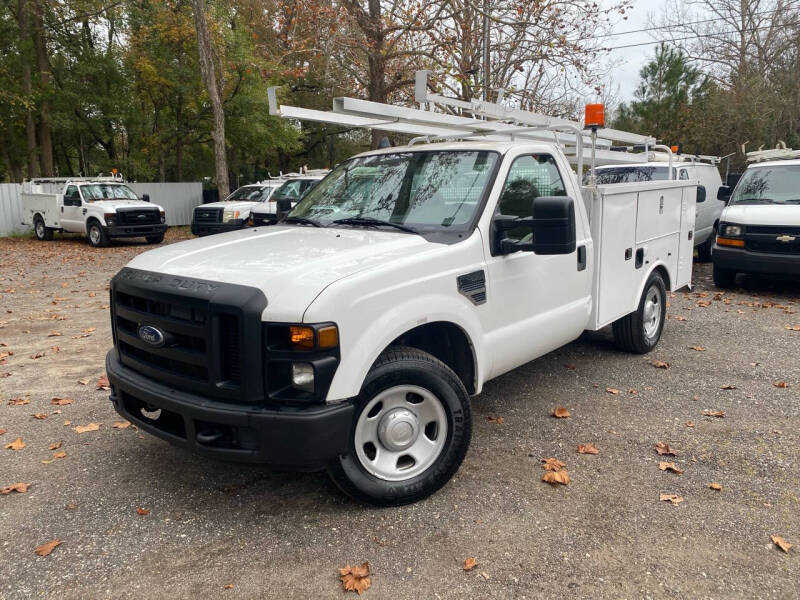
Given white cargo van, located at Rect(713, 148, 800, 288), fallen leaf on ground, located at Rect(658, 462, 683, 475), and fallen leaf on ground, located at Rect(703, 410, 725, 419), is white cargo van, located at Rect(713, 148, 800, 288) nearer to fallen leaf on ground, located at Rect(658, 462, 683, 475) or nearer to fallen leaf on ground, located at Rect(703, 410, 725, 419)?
fallen leaf on ground, located at Rect(703, 410, 725, 419)

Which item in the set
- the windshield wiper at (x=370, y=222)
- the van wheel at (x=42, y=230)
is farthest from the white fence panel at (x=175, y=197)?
the windshield wiper at (x=370, y=222)

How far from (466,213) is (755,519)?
2.37 meters

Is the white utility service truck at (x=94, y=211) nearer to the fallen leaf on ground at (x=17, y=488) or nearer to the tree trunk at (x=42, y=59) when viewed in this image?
the tree trunk at (x=42, y=59)

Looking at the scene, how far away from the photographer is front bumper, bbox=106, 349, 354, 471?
3.04m

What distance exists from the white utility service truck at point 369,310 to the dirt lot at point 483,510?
431 mm

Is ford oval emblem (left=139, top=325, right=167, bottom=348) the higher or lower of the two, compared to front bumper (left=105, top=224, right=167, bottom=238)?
higher

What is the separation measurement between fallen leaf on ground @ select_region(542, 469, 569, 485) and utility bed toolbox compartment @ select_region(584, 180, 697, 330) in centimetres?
170

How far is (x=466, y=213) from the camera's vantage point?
4055 millimetres

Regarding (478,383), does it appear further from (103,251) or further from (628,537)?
(103,251)

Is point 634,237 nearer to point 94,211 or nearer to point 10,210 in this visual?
point 94,211

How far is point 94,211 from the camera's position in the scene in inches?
722

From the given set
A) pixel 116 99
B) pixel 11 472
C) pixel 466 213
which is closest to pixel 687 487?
pixel 466 213

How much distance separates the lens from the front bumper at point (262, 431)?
304 centimetres

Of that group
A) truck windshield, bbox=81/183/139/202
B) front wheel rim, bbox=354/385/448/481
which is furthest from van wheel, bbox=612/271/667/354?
truck windshield, bbox=81/183/139/202
